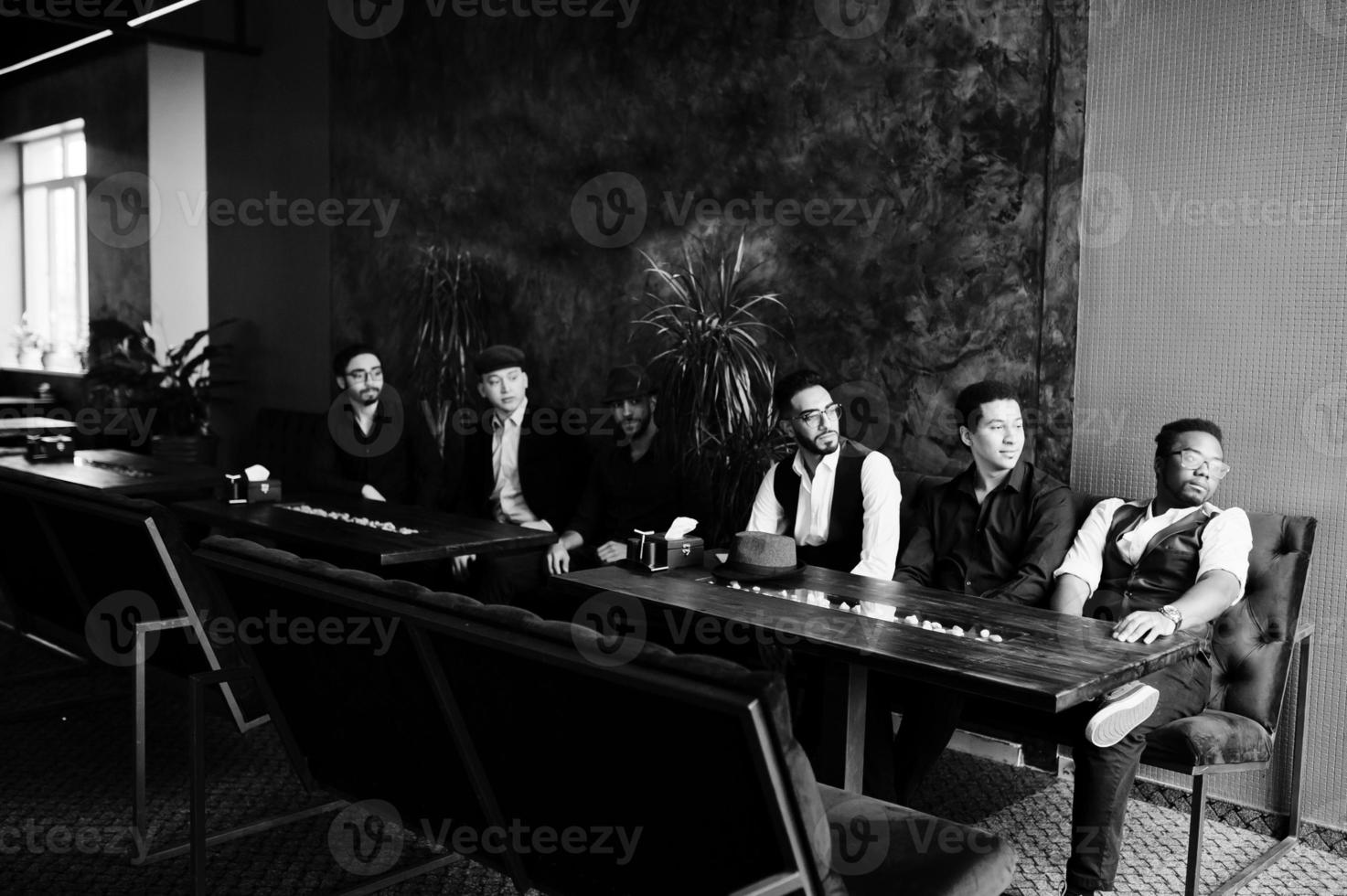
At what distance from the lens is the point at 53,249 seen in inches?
446

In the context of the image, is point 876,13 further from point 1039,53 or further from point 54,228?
point 54,228

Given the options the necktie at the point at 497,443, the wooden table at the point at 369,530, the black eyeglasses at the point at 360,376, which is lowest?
the wooden table at the point at 369,530

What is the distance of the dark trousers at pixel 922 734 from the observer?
332 cm

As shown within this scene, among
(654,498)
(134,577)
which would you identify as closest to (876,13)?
(654,498)

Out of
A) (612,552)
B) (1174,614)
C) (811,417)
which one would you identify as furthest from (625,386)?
(1174,614)

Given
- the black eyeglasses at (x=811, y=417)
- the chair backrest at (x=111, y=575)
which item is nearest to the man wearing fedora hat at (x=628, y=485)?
the black eyeglasses at (x=811, y=417)

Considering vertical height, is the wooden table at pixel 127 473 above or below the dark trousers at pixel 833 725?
above

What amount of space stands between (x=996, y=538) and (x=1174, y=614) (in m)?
0.84

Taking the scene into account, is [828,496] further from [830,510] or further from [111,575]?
[111,575]

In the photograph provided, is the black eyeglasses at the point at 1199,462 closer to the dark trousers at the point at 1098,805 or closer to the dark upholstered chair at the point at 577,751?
the dark trousers at the point at 1098,805

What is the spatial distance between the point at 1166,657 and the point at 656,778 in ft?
4.77

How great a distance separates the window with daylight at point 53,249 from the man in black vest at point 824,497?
868cm

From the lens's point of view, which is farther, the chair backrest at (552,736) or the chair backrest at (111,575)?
the chair backrest at (111,575)

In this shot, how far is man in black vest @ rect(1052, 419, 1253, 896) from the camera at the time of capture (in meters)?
2.83
